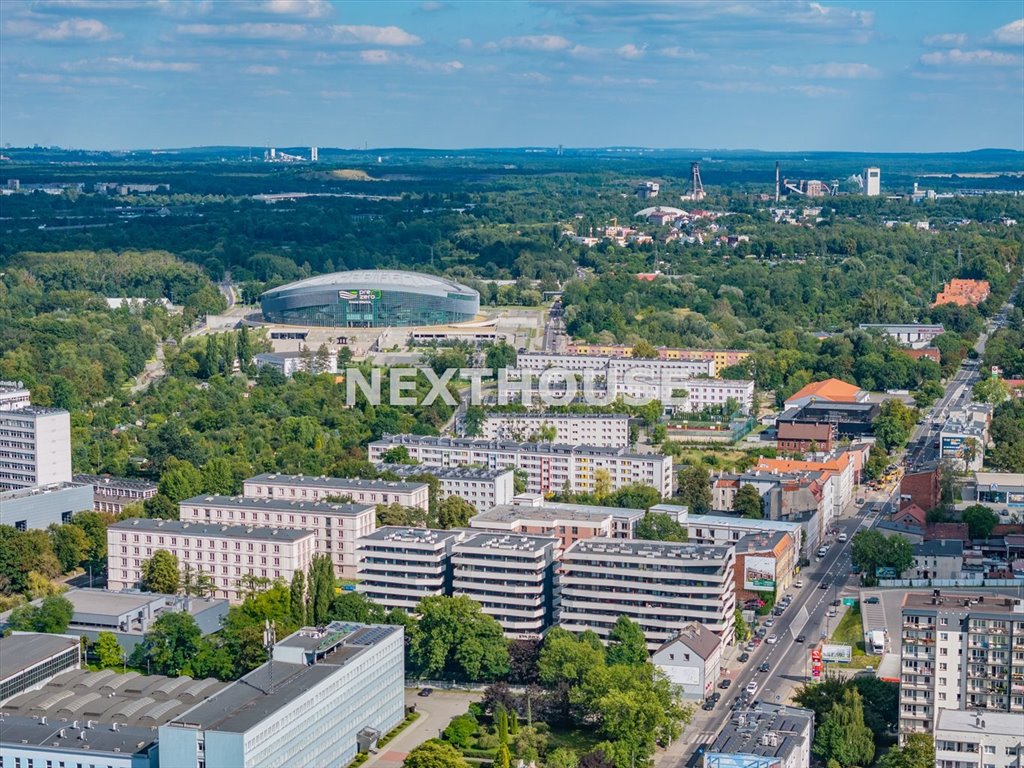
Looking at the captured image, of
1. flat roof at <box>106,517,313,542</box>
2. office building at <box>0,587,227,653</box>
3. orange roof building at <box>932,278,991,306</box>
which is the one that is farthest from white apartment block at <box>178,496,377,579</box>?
orange roof building at <box>932,278,991,306</box>

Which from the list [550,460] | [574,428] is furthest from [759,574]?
[574,428]

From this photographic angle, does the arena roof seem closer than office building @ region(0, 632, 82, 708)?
No

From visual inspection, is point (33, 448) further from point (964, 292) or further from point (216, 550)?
point (964, 292)

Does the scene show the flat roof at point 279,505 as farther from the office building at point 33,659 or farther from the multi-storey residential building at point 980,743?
the multi-storey residential building at point 980,743

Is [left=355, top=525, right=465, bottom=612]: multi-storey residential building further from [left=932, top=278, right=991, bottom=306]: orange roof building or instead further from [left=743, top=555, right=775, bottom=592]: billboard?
[left=932, top=278, right=991, bottom=306]: orange roof building

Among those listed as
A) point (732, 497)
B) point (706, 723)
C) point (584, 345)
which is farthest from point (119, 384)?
point (706, 723)

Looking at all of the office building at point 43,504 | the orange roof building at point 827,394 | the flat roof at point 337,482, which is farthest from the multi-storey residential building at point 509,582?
the orange roof building at point 827,394
